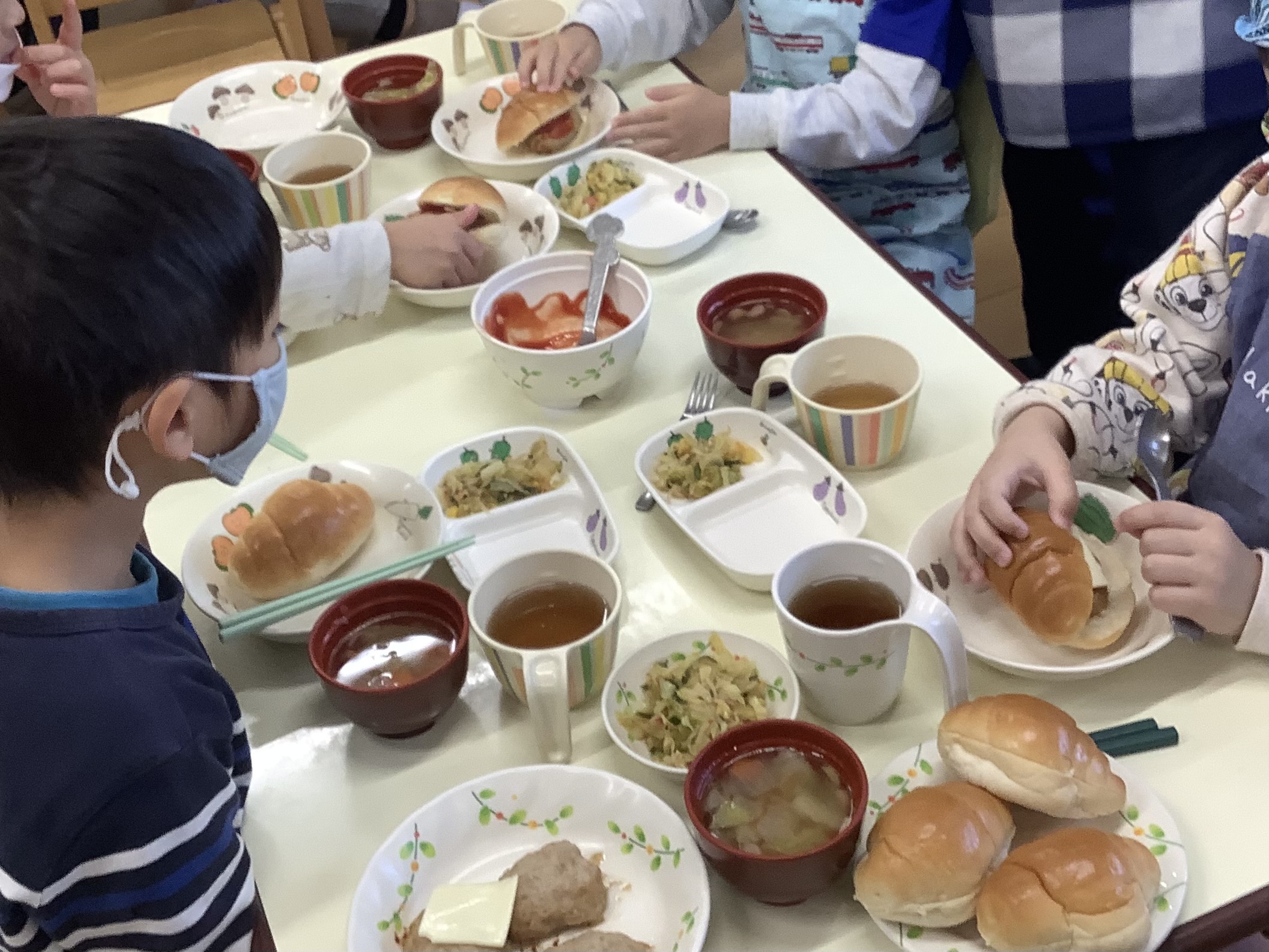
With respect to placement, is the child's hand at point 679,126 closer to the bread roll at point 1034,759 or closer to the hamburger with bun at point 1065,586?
the hamburger with bun at point 1065,586

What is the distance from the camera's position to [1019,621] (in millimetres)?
1011

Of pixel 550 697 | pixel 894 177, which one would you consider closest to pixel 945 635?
pixel 550 697

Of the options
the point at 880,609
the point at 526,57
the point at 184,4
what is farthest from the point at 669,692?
the point at 184,4

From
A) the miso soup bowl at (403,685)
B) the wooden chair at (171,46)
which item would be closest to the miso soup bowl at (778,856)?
the miso soup bowl at (403,685)

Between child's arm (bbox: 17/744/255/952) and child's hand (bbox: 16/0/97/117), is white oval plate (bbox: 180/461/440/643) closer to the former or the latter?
child's arm (bbox: 17/744/255/952)

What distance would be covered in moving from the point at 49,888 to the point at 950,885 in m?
0.61

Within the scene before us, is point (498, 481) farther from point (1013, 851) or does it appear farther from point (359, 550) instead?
point (1013, 851)

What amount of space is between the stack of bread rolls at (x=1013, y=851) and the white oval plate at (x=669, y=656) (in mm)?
135

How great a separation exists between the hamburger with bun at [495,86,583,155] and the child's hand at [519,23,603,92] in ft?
0.05

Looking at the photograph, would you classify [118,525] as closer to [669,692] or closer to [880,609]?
[669,692]

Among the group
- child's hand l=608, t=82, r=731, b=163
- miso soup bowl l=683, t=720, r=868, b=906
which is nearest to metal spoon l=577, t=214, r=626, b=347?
child's hand l=608, t=82, r=731, b=163

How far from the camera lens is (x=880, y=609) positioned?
0.91 meters

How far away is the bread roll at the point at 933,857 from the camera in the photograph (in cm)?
75

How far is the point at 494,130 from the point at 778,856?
1293mm
